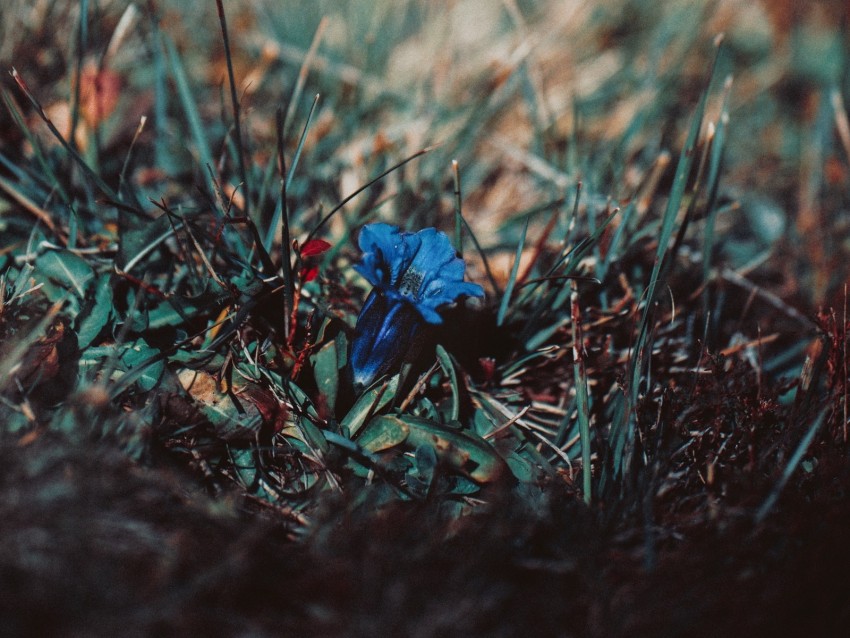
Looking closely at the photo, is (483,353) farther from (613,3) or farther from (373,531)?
(613,3)

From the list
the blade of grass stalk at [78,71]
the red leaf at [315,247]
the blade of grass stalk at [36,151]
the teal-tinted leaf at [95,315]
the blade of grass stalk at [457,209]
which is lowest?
the teal-tinted leaf at [95,315]

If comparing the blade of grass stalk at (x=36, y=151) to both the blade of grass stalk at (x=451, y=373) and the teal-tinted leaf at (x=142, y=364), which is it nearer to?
the teal-tinted leaf at (x=142, y=364)

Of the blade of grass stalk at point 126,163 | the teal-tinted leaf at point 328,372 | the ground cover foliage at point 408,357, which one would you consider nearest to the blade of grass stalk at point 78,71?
the ground cover foliage at point 408,357

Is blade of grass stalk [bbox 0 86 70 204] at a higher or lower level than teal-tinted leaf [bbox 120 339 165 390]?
higher

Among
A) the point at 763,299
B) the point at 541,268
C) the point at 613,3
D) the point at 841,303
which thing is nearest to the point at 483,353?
the point at 541,268

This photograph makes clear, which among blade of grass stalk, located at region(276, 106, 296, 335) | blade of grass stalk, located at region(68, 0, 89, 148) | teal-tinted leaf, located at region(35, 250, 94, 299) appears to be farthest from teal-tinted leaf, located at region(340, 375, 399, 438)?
blade of grass stalk, located at region(68, 0, 89, 148)

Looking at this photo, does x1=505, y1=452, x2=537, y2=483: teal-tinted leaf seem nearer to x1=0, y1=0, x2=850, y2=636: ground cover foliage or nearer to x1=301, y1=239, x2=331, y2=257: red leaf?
x1=0, y1=0, x2=850, y2=636: ground cover foliage
